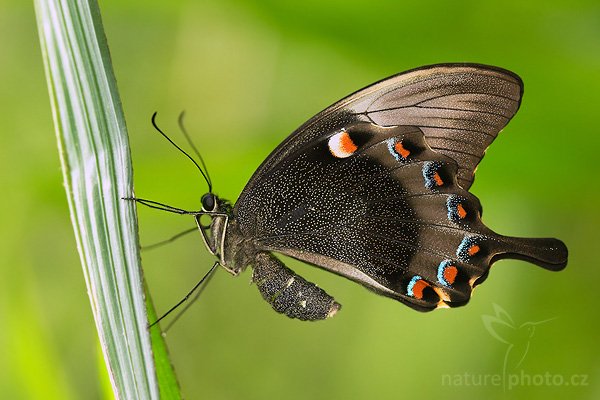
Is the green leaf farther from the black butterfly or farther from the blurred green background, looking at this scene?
the blurred green background

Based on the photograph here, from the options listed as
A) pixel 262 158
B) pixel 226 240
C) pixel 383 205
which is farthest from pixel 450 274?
pixel 262 158

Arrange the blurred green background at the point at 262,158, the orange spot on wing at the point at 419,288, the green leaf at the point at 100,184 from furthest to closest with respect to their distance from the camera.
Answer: the blurred green background at the point at 262,158, the orange spot on wing at the point at 419,288, the green leaf at the point at 100,184

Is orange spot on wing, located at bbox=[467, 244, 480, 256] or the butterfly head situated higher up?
the butterfly head

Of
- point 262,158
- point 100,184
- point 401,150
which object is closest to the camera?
point 100,184

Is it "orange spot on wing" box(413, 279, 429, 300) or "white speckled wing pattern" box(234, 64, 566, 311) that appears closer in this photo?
"white speckled wing pattern" box(234, 64, 566, 311)

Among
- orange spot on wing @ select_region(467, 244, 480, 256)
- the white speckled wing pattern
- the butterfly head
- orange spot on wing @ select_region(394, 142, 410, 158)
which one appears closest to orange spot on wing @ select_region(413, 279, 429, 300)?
the white speckled wing pattern

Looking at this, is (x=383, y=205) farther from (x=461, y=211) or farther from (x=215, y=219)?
(x=215, y=219)

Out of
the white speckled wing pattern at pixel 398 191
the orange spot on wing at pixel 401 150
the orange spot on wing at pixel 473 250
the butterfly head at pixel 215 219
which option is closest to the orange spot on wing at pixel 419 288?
the white speckled wing pattern at pixel 398 191

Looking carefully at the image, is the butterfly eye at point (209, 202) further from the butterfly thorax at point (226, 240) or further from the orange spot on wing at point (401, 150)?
the orange spot on wing at point (401, 150)
